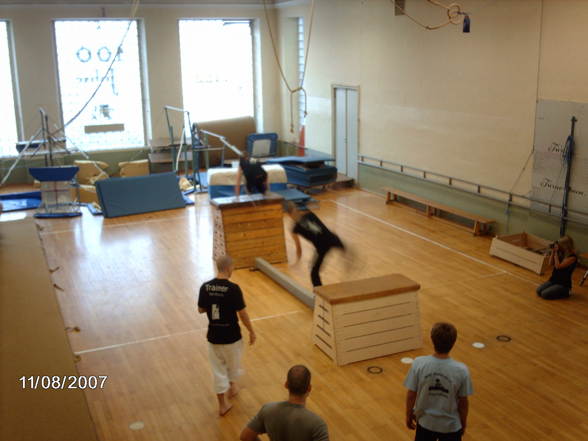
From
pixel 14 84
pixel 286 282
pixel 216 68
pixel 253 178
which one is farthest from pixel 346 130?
pixel 14 84

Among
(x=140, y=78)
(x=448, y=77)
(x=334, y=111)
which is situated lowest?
(x=334, y=111)

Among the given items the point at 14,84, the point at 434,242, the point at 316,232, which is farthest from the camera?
the point at 14,84

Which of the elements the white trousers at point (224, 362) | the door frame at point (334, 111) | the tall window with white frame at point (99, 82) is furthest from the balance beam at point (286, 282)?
the tall window with white frame at point (99, 82)

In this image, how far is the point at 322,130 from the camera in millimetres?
15016

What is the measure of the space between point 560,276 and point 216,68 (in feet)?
37.1

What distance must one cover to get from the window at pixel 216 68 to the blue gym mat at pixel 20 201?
465 centimetres

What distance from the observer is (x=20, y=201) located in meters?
12.8

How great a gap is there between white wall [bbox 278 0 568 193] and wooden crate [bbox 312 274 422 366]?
4202mm

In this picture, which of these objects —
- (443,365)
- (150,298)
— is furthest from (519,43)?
(443,365)

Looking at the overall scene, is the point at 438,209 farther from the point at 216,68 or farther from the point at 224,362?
the point at 216,68

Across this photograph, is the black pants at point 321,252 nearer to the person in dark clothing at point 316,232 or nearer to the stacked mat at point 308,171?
the person in dark clothing at point 316,232

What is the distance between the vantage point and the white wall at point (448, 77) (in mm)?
9219

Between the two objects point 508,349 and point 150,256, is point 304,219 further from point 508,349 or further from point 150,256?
point 150,256

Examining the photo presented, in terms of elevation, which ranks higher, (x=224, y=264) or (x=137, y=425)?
(x=224, y=264)
